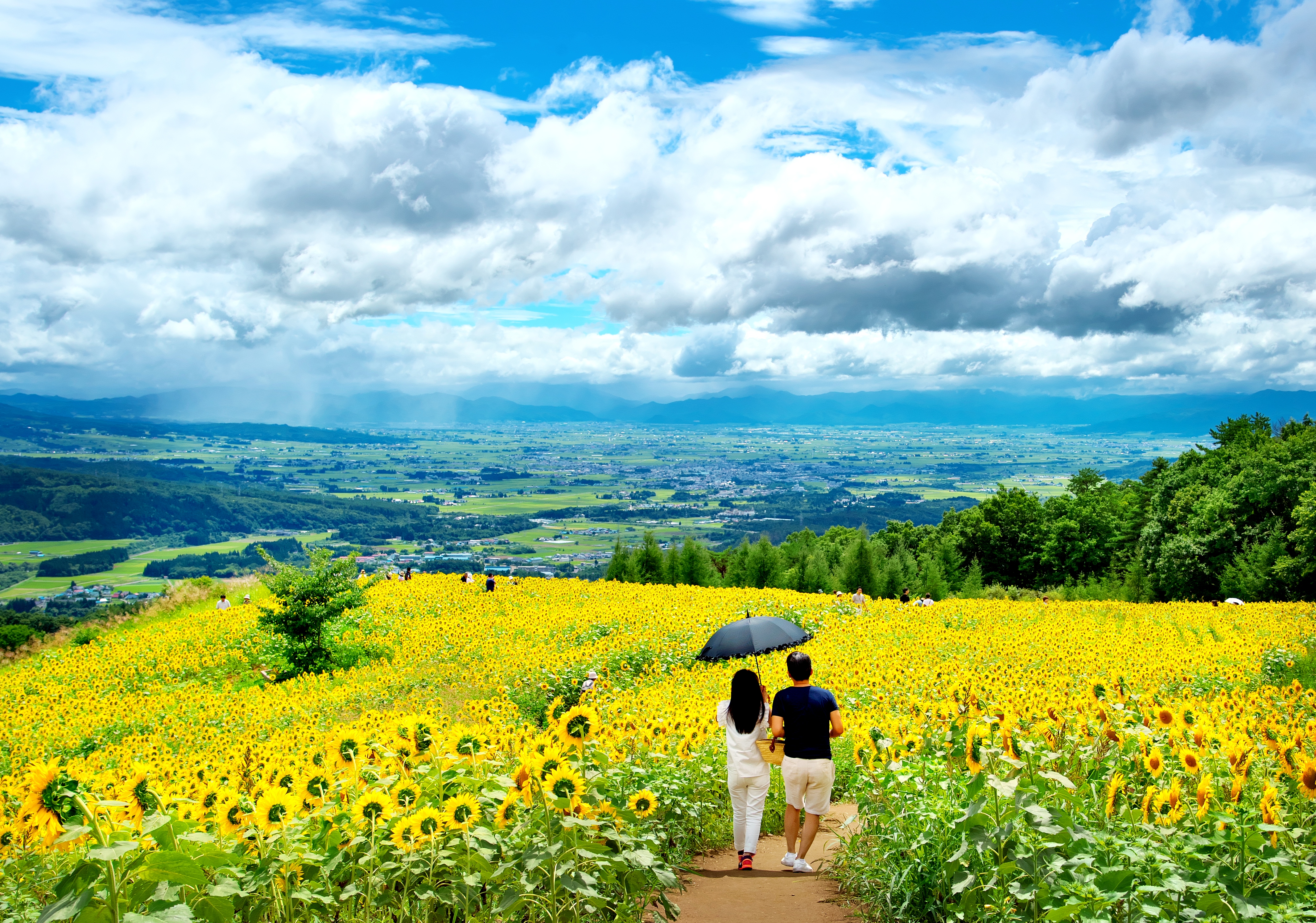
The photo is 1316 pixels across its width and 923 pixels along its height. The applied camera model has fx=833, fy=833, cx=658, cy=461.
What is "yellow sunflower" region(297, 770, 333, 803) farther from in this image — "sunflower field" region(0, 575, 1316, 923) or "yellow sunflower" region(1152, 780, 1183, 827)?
"yellow sunflower" region(1152, 780, 1183, 827)

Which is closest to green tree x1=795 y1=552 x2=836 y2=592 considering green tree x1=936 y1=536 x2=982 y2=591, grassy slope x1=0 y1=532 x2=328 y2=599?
green tree x1=936 y1=536 x2=982 y2=591

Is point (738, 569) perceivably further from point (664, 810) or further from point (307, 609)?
point (664, 810)

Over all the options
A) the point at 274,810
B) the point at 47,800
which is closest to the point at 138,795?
the point at 47,800

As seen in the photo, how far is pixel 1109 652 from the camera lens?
13.2m

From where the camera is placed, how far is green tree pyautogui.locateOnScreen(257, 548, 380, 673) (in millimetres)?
18359

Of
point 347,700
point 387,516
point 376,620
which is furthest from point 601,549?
point 347,700

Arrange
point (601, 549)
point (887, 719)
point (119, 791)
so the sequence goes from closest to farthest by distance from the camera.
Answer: point (119, 791)
point (887, 719)
point (601, 549)

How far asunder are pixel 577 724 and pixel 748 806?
1951 millimetres

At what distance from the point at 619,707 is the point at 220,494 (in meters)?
135

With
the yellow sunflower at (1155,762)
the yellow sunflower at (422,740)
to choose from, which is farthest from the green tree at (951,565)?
the yellow sunflower at (422,740)

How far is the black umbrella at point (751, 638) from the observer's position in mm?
14930

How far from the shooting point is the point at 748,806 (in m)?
6.74

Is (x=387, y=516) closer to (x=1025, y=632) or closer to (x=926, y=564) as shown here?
(x=926, y=564)

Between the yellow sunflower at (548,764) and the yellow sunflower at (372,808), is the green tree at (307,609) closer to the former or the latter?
the yellow sunflower at (372,808)
